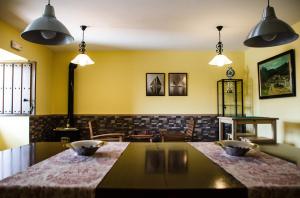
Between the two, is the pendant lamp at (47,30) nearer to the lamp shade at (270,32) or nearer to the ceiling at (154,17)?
the ceiling at (154,17)

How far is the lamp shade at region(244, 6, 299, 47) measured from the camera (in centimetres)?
146

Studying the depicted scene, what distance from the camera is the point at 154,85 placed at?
4512 millimetres

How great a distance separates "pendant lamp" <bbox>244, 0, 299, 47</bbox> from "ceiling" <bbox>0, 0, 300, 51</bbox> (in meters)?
0.94

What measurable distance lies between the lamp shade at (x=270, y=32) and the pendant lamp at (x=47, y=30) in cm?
131

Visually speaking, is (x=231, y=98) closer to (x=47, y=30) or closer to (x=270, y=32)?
(x=270, y=32)

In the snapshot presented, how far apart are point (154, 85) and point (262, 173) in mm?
3488

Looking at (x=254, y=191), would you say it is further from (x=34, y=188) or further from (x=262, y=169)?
(x=34, y=188)

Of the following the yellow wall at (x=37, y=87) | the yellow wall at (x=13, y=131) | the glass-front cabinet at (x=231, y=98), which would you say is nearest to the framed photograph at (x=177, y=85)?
the glass-front cabinet at (x=231, y=98)

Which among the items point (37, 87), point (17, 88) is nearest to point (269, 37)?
point (37, 87)

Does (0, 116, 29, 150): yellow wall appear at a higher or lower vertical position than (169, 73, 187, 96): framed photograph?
lower

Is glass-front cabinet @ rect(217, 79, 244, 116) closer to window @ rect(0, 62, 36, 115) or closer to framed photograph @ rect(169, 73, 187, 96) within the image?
framed photograph @ rect(169, 73, 187, 96)

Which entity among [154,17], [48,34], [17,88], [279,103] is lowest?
[279,103]

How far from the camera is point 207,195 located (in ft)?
2.99

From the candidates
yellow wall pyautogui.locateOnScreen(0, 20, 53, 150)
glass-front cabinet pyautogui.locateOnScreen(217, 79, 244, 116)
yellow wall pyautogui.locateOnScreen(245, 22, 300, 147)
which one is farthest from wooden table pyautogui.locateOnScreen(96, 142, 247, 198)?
glass-front cabinet pyautogui.locateOnScreen(217, 79, 244, 116)
